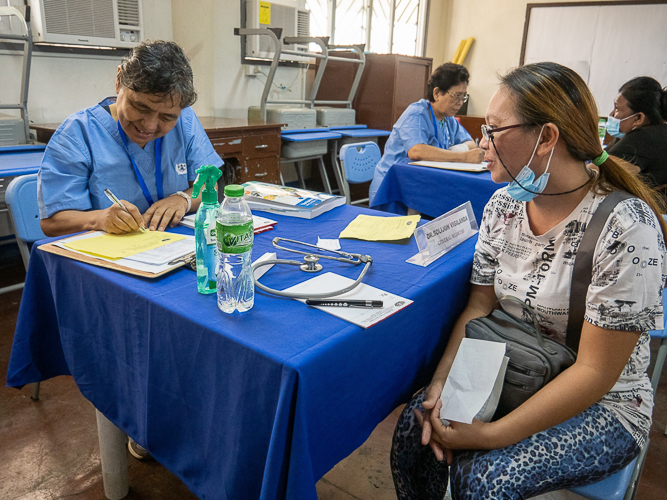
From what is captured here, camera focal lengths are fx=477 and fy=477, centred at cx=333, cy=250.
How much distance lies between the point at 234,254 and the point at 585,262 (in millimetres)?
652

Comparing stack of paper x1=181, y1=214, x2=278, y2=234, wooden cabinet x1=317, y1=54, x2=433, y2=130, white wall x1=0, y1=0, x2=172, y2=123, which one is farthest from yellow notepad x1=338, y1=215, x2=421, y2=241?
wooden cabinet x1=317, y1=54, x2=433, y2=130

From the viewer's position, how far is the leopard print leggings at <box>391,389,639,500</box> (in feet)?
2.75

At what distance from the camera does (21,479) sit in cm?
136

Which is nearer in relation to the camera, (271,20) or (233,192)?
(233,192)

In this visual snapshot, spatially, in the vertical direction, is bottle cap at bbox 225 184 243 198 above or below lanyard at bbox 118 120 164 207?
above

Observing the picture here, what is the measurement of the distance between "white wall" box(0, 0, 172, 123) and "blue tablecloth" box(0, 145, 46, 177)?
49 cm

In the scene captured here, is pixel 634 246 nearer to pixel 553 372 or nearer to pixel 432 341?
pixel 553 372

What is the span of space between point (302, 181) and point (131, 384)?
3.84 meters

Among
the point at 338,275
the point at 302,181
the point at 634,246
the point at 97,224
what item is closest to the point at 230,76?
the point at 302,181

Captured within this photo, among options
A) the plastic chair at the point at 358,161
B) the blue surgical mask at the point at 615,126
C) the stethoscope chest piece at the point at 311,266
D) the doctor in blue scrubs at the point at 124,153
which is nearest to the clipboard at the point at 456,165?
the plastic chair at the point at 358,161

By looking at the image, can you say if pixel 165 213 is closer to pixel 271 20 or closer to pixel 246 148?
pixel 246 148

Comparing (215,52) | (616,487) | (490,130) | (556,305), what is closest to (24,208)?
(490,130)

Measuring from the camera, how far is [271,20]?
13.2ft

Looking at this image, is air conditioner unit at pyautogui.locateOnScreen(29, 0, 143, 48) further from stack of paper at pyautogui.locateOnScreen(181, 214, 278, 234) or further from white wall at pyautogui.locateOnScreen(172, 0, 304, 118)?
stack of paper at pyautogui.locateOnScreen(181, 214, 278, 234)
